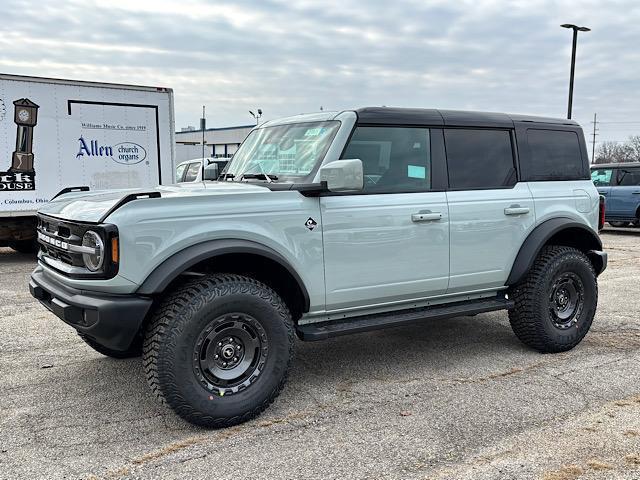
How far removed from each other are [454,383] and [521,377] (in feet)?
1.81

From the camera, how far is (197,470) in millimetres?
3123

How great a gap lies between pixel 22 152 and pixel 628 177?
47.9 ft

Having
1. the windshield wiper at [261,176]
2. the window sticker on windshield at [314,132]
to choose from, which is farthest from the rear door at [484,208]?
the windshield wiper at [261,176]

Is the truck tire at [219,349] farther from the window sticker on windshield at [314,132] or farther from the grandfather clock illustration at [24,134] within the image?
the grandfather clock illustration at [24,134]

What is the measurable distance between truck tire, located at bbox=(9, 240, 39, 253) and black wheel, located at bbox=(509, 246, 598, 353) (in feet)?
30.4

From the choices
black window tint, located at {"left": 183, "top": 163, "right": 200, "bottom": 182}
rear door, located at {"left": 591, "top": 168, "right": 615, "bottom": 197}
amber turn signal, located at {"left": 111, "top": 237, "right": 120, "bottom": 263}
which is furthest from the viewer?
rear door, located at {"left": 591, "top": 168, "right": 615, "bottom": 197}

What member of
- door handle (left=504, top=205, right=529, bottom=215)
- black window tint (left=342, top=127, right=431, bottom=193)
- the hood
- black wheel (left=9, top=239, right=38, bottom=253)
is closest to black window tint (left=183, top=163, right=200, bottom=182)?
black wheel (left=9, top=239, right=38, bottom=253)

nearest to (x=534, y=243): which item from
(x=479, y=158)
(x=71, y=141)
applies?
(x=479, y=158)

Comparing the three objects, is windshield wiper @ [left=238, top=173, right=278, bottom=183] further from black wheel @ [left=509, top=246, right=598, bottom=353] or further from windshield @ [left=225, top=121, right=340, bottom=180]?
black wheel @ [left=509, top=246, right=598, bottom=353]

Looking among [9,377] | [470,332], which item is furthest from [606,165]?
[9,377]

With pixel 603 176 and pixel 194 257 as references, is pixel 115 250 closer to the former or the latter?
pixel 194 257

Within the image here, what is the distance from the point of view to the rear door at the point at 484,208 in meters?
4.65

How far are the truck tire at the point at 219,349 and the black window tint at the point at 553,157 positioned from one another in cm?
270

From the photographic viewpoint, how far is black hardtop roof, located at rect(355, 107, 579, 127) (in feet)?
14.6
